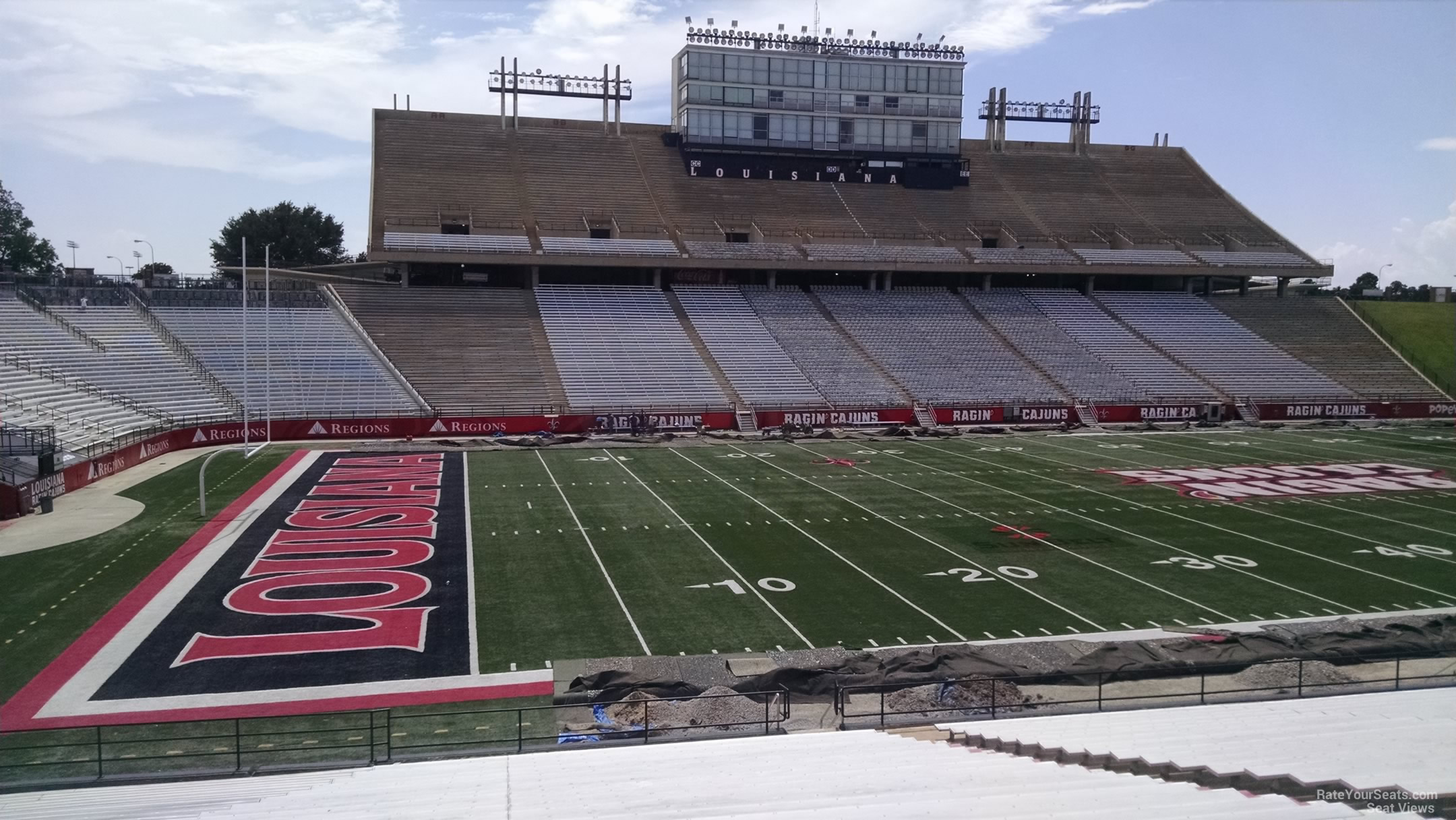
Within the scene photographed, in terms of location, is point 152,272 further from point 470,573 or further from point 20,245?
point 470,573

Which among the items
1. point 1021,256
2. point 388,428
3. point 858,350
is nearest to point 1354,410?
point 1021,256

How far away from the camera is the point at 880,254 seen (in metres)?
52.8

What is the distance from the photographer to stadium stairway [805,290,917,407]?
43.6m

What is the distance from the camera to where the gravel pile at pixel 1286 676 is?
493 inches

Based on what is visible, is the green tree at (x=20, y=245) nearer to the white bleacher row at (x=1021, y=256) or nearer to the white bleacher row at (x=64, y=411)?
the white bleacher row at (x=64, y=411)

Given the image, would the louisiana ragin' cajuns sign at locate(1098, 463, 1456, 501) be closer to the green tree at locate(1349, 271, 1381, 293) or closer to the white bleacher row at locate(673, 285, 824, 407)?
the white bleacher row at locate(673, 285, 824, 407)

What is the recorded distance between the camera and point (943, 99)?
60156 mm

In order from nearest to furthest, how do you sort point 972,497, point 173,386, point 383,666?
point 383,666 → point 972,497 → point 173,386

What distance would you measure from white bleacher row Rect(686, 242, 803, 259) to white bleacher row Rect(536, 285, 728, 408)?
3.15 m

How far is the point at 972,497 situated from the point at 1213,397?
84.4 ft

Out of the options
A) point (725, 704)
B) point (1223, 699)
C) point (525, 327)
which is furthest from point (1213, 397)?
point (725, 704)

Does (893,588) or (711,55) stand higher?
(711,55)

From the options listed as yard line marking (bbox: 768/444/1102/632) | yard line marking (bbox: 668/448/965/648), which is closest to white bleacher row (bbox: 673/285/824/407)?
yard line marking (bbox: 668/448/965/648)

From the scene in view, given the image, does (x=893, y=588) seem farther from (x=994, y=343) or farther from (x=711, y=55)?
(x=711, y=55)
